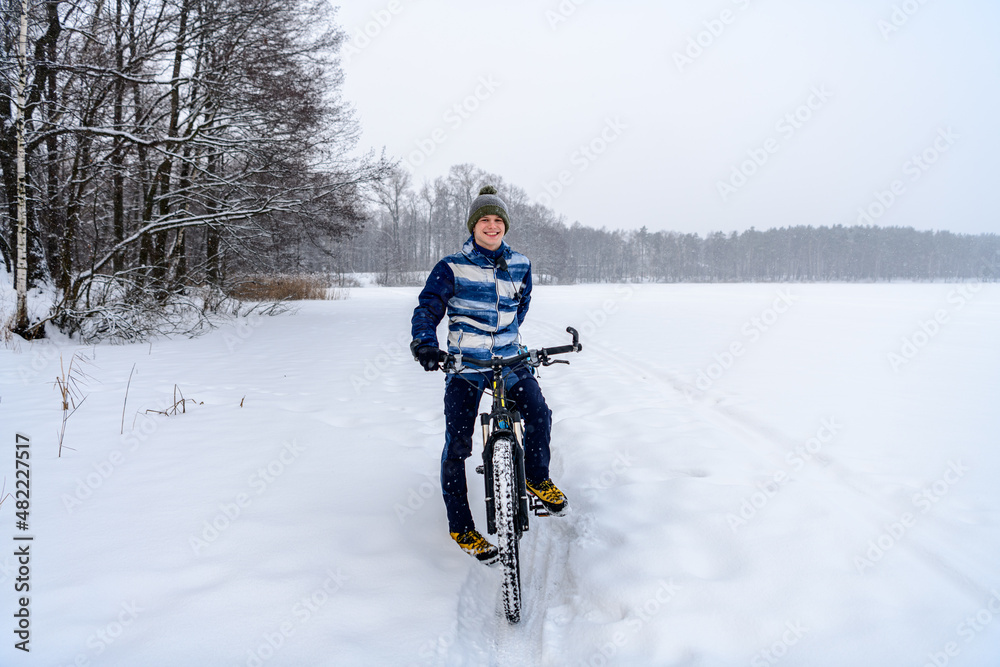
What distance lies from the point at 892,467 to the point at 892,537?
1063mm

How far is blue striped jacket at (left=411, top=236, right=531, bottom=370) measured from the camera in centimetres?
254

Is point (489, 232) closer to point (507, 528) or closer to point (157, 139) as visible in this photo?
point (507, 528)

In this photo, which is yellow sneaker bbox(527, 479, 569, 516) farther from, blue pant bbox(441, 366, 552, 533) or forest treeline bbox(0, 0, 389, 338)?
forest treeline bbox(0, 0, 389, 338)

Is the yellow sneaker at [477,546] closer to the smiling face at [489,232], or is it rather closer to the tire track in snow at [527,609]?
the tire track in snow at [527,609]

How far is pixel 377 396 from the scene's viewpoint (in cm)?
555

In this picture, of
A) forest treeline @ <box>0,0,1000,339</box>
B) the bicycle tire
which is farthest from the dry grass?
the bicycle tire

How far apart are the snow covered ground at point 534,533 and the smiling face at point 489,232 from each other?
1.75m

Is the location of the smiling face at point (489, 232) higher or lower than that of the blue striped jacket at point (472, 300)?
higher

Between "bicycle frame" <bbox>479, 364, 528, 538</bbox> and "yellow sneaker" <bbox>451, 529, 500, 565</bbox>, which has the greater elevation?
"bicycle frame" <bbox>479, 364, 528, 538</bbox>

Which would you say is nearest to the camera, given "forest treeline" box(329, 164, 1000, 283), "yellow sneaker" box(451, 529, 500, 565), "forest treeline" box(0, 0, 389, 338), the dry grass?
"yellow sneaker" box(451, 529, 500, 565)

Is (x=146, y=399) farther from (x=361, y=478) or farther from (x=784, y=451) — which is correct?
(x=784, y=451)

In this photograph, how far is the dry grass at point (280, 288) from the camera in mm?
13211

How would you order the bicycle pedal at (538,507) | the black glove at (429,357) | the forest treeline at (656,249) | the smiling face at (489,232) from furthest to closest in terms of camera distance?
the forest treeline at (656,249)
the bicycle pedal at (538,507)
the smiling face at (489,232)
the black glove at (429,357)

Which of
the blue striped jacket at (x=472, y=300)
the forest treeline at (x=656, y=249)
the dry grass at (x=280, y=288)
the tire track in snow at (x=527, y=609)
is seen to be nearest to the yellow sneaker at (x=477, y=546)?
the tire track in snow at (x=527, y=609)
